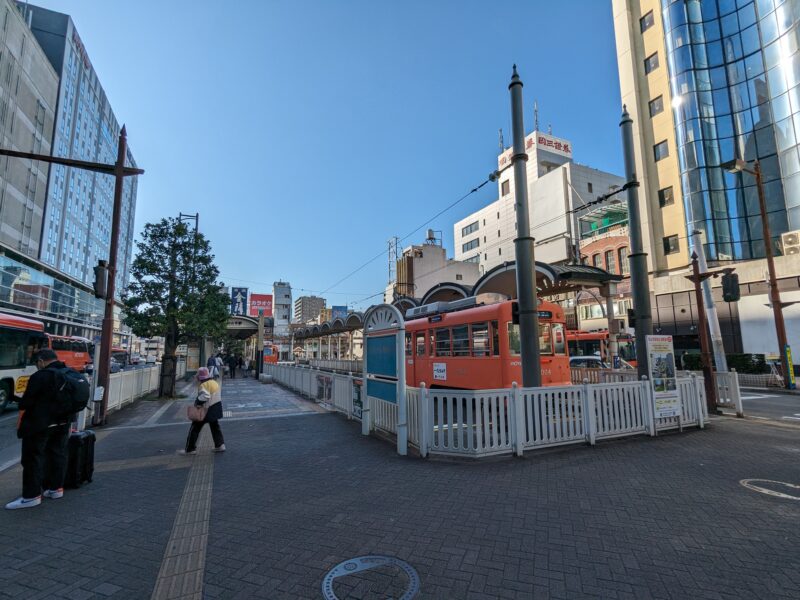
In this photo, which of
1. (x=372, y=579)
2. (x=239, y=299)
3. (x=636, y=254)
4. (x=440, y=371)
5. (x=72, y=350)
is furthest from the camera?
(x=239, y=299)

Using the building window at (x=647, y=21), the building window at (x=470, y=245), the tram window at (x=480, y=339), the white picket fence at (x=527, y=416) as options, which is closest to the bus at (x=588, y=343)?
the tram window at (x=480, y=339)

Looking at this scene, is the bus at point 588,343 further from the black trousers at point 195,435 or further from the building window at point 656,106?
the black trousers at point 195,435

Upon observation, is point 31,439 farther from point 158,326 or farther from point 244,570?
point 158,326

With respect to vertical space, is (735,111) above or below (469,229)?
below

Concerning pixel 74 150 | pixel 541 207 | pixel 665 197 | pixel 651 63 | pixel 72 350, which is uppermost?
pixel 74 150

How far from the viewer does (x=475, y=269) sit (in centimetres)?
6456

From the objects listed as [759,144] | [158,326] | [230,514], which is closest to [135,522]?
[230,514]

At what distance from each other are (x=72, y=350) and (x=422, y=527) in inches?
933

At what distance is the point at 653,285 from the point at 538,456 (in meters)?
30.6

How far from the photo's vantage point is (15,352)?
1364cm

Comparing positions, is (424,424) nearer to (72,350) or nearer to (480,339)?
(480,339)

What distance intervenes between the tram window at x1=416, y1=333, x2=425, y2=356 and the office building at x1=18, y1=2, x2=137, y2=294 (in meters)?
48.0

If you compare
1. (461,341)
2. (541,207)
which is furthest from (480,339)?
(541,207)

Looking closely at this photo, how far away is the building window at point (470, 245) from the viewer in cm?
6989
